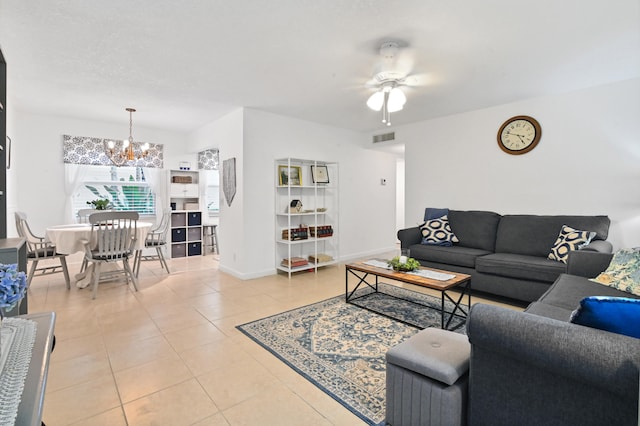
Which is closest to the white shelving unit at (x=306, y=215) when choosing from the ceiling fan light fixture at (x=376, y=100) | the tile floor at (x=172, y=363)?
the tile floor at (x=172, y=363)

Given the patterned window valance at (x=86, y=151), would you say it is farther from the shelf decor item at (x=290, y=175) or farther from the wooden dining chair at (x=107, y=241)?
the shelf decor item at (x=290, y=175)

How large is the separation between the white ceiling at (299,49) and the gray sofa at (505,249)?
1559 millimetres

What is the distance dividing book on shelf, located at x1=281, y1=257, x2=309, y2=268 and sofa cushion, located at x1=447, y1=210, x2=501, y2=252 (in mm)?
2231

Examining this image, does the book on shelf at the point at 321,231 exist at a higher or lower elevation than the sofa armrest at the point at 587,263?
higher

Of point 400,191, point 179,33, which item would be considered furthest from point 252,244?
point 400,191

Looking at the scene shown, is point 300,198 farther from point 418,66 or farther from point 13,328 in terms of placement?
point 13,328

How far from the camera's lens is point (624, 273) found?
2320 millimetres

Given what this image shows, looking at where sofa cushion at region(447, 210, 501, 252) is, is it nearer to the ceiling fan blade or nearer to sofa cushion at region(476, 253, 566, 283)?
sofa cushion at region(476, 253, 566, 283)

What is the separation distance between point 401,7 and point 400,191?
6.85m

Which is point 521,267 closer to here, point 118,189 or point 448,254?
point 448,254

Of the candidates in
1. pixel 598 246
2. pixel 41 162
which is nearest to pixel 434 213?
pixel 598 246

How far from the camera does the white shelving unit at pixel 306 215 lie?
4766 mm

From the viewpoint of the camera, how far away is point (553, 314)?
1.89 meters

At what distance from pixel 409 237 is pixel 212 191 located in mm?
4457
